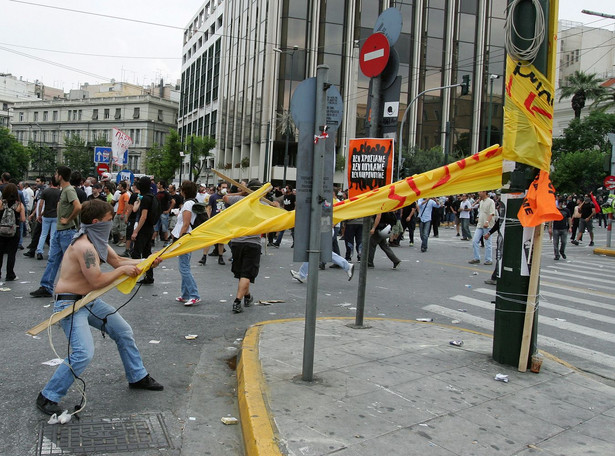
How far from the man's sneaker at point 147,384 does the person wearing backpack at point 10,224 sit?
18.8ft

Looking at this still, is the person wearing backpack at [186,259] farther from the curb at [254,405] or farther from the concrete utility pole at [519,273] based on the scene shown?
the concrete utility pole at [519,273]

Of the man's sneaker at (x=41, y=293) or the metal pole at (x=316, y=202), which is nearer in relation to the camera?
the metal pole at (x=316, y=202)

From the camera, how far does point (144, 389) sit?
4613 mm

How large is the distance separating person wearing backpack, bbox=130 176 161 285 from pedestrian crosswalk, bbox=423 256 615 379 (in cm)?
496

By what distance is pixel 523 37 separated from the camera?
5004mm

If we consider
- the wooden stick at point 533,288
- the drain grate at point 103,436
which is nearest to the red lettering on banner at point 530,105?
the wooden stick at point 533,288

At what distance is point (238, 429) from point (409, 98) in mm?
45684

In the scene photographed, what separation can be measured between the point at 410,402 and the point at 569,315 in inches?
207

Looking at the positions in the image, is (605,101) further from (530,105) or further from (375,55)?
(530,105)

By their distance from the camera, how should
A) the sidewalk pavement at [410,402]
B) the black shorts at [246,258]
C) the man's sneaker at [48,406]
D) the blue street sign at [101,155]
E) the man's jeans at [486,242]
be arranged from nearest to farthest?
the sidewalk pavement at [410,402] < the man's sneaker at [48,406] < the black shorts at [246,258] < the man's jeans at [486,242] < the blue street sign at [101,155]

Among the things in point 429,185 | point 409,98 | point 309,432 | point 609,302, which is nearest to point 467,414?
point 309,432

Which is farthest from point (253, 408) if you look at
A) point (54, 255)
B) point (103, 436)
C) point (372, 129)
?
point (54, 255)

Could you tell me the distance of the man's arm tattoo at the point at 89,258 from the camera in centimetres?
405

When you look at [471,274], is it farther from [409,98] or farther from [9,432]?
[409,98]
